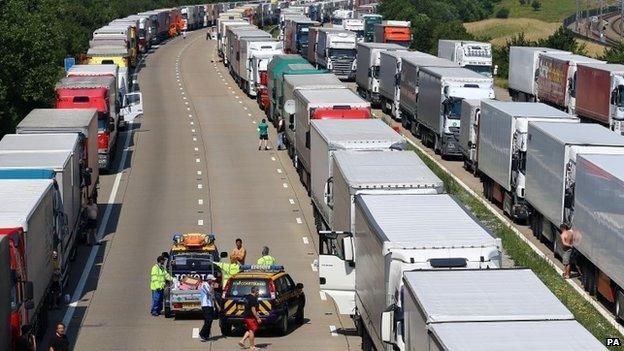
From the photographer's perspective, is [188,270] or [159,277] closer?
[159,277]

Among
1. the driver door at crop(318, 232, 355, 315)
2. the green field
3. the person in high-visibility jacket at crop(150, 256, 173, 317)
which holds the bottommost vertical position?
the green field

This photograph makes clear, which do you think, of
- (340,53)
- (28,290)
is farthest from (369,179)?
(340,53)

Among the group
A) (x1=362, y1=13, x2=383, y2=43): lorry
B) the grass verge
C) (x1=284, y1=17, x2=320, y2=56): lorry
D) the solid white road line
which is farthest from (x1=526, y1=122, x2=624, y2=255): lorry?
(x1=362, y1=13, x2=383, y2=43): lorry

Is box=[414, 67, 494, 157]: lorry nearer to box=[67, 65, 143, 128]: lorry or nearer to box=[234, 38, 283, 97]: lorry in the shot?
box=[67, 65, 143, 128]: lorry

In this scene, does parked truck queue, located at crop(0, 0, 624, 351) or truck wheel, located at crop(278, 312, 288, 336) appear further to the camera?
truck wheel, located at crop(278, 312, 288, 336)

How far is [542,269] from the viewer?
33969mm

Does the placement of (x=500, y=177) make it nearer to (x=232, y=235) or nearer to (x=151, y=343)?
(x=232, y=235)

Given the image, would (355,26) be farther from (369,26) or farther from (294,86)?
(294,86)

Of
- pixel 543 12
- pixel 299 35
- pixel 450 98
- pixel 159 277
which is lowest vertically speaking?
pixel 543 12

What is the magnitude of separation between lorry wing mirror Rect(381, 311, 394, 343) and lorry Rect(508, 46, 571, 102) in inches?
1991

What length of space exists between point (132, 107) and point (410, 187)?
3635 centimetres

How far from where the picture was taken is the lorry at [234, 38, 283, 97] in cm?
7681

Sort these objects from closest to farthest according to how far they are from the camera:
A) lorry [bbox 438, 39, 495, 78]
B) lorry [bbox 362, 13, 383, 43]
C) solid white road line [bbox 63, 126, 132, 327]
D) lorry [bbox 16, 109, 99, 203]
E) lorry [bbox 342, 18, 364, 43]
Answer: solid white road line [bbox 63, 126, 132, 327], lorry [bbox 16, 109, 99, 203], lorry [bbox 438, 39, 495, 78], lorry [bbox 362, 13, 383, 43], lorry [bbox 342, 18, 364, 43]

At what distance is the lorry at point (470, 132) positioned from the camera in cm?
4925
